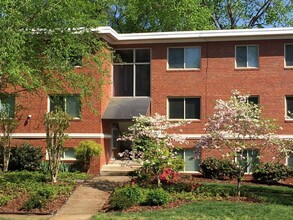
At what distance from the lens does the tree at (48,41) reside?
14.5 m

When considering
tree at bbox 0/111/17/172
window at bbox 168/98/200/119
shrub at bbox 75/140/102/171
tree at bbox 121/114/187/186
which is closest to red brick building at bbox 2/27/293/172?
window at bbox 168/98/200/119

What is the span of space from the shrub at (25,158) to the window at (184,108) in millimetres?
6623

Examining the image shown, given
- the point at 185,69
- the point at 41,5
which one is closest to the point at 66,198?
the point at 41,5

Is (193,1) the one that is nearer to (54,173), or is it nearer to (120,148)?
(120,148)

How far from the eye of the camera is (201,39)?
77.3 ft

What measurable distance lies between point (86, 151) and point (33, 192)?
578 centimetres

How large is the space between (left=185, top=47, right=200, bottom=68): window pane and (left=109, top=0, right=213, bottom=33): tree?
8957mm

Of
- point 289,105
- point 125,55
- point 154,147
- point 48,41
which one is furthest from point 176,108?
point 48,41

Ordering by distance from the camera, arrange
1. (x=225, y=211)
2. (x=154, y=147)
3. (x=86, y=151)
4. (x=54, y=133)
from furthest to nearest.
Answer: (x=86, y=151), (x=54, y=133), (x=154, y=147), (x=225, y=211)

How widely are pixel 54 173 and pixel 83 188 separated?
59.2 inches

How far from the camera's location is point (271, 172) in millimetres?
20578

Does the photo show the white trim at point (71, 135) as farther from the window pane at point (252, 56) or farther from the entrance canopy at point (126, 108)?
the window pane at point (252, 56)

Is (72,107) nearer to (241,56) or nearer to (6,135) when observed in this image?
(6,135)

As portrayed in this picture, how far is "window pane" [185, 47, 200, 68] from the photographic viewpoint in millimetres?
23880
